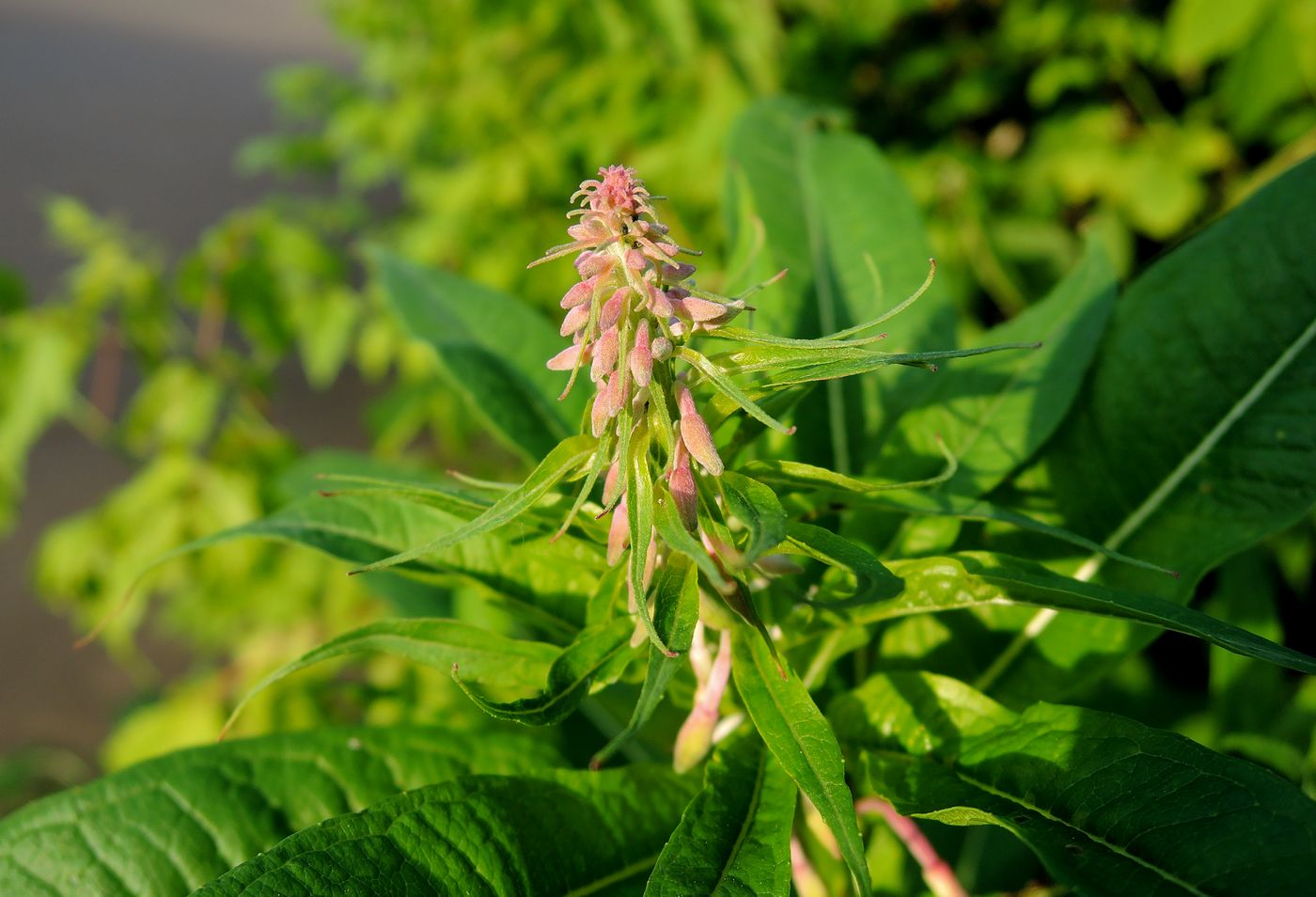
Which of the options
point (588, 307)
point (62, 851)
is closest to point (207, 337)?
point (62, 851)

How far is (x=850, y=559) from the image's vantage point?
21.4 inches

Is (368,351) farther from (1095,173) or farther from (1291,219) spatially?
(1291,219)

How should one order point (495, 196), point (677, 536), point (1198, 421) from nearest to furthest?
1. point (677, 536)
2. point (1198, 421)
3. point (495, 196)

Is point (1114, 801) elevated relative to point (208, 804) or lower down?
lower down

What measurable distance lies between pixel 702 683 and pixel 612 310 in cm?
29

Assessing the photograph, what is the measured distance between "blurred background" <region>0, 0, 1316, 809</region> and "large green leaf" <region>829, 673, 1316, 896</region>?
83cm

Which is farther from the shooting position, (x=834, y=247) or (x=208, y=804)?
(x=834, y=247)

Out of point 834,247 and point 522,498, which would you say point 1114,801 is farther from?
point 834,247

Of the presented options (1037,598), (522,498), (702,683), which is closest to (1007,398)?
(1037,598)

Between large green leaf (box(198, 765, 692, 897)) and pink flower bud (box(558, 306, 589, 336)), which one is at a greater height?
pink flower bud (box(558, 306, 589, 336))

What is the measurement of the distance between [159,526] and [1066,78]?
98.0 inches

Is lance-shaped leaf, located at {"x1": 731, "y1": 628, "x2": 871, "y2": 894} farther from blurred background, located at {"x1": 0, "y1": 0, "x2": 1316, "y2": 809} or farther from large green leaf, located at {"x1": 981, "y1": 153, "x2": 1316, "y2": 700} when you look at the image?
blurred background, located at {"x1": 0, "y1": 0, "x2": 1316, "y2": 809}

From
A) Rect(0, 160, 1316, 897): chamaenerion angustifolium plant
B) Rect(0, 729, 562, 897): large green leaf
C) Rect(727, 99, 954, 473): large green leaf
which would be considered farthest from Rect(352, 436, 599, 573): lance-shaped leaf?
Rect(727, 99, 954, 473): large green leaf

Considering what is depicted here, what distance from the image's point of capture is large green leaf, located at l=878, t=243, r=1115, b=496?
801 mm
